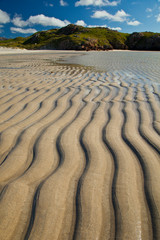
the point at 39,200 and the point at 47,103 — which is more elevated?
the point at 47,103

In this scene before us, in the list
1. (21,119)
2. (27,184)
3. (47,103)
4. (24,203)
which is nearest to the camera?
(24,203)

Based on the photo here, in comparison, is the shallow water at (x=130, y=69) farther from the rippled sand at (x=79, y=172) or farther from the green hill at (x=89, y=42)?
the green hill at (x=89, y=42)

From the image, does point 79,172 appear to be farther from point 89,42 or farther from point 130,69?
point 89,42

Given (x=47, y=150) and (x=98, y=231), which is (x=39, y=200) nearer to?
(x=98, y=231)

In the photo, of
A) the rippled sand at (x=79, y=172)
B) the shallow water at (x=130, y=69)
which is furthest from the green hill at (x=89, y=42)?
the rippled sand at (x=79, y=172)

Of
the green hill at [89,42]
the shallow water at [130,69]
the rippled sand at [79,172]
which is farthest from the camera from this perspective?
the green hill at [89,42]

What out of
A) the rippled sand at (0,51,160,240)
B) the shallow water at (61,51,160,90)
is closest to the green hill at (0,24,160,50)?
the shallow water at (61,51,160,90)

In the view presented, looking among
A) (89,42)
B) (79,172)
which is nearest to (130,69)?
(79,172)

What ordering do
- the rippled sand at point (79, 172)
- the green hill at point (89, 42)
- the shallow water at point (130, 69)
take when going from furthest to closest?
the green hill at point (89, 42) → the shallow water at point (130, 69) → the rippled sand at point (79, 172)

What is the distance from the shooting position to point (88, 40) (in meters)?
49.6

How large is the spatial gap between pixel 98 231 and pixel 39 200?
1.50 feet

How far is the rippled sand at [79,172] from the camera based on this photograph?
111cm

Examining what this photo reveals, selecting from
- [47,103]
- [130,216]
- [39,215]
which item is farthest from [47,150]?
[47,103]

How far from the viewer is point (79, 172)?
1.54 m
